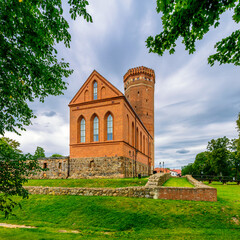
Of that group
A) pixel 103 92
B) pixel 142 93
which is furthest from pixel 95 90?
pixel 142 93

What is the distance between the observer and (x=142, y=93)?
1690 inches

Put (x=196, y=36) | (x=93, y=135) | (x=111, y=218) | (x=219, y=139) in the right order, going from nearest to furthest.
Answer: (x=196, y=36)
(x=111, y=218)
(x=93, y=135)
(x=219, y=139)

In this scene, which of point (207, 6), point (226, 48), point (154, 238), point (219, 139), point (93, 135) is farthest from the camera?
point (219, 139)

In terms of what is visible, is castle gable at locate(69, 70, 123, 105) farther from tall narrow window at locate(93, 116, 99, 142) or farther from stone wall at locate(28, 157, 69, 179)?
stone wall at locate(28, 157, 69, 179)

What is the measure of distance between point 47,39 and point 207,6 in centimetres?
504

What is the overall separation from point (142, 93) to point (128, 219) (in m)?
36.1

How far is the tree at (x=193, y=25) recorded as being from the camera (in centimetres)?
462

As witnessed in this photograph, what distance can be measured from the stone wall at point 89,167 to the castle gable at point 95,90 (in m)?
8.31

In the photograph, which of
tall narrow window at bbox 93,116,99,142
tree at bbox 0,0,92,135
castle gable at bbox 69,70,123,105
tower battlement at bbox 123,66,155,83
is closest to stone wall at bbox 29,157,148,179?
tall narrow window at bbox 93,116,99,142

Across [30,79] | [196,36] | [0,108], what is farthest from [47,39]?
[196,36]

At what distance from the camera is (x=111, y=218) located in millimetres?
9312

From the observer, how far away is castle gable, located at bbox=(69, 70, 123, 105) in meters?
23.6

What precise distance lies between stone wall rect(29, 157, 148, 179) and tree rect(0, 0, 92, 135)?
52.1 feet

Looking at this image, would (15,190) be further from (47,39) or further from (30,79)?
(47,39)
